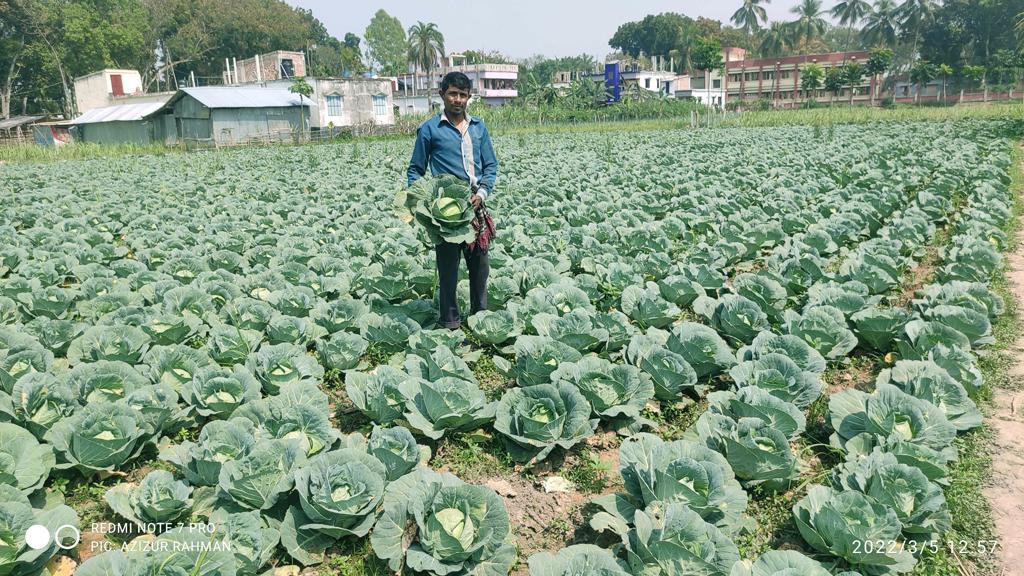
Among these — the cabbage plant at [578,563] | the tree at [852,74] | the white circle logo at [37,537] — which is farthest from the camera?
the tree at [852,74]

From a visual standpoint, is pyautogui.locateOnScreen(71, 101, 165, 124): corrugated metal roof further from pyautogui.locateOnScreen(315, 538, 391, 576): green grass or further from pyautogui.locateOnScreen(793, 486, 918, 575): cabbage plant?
pyautogui.locateOnScreen(793, 486, 918, 575): cabbage plant

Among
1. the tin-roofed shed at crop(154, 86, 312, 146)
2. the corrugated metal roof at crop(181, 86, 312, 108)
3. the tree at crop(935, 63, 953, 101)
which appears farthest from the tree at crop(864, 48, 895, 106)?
the tin-roofed shed at crop(154, 86, 312, 146)

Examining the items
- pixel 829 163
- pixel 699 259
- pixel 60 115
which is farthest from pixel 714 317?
pixel 60 115

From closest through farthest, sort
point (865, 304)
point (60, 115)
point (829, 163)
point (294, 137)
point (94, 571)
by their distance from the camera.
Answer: point (94, 571)
point (865, 304)
point (829, 163)
point (294, 137)
point (60, 115)

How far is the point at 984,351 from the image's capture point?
4562 millimetres

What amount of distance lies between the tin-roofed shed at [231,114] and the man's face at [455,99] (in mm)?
31248

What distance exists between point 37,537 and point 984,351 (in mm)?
5843

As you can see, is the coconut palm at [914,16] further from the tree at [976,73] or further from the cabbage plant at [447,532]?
the cabbage plant at [447,532]

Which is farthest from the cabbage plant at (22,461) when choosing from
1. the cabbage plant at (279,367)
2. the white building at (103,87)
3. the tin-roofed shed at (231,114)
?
the white building at (103,87)

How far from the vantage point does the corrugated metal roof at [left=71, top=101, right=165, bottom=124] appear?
3600 centimetres

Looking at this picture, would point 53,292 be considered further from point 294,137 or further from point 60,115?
point 60,115

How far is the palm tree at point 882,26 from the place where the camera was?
245 ft

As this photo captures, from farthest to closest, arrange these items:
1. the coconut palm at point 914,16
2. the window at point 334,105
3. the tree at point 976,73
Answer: the coconut palm at point 914,16, the tree at point 976,73, the window at point 334,105

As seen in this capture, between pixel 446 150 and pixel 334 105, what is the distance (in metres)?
40.6
